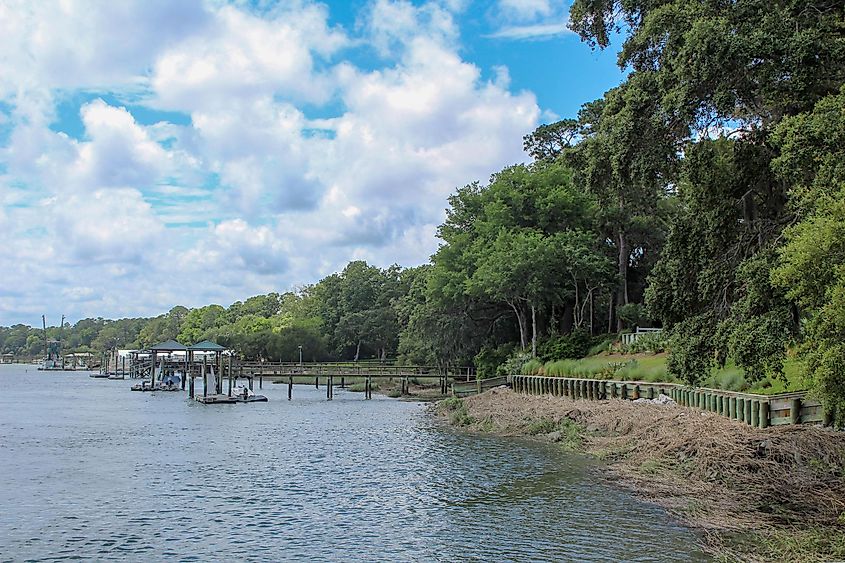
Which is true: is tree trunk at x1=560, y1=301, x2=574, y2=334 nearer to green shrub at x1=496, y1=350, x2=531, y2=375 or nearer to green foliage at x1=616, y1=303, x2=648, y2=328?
green shrub at x1=496, y1=350, x2=531, y2=375

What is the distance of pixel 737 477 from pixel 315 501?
1005 cm

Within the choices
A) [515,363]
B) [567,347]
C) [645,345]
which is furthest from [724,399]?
[515,363]

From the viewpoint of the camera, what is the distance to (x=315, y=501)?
2038cm

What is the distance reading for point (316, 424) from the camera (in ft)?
139

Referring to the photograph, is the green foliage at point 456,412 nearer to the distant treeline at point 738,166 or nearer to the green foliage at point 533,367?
the green foliage at point 533,367

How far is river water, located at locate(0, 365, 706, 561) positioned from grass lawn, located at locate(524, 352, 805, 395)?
4802 mm

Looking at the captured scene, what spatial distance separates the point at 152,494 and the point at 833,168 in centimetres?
1812

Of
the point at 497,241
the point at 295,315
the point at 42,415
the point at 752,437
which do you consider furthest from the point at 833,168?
the point at 295,315

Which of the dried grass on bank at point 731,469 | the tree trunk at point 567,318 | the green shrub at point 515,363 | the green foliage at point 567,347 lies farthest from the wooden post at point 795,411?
the tree trunk at point 567,318

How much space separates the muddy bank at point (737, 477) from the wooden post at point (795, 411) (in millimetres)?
575

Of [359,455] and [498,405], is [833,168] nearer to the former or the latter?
Result: [359,455]

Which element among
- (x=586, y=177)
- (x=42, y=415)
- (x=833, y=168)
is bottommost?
(x=42, y=415)

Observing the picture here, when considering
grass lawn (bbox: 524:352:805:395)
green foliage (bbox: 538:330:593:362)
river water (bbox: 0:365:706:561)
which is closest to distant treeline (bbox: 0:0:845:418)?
grass lawn (bbox: 524:352:805:395)

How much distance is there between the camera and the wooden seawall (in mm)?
19891
